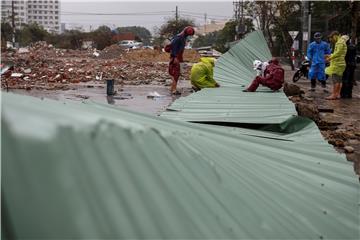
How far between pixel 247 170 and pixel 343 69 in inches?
371

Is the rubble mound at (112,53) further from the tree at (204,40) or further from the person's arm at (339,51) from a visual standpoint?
the tree at (204,40)

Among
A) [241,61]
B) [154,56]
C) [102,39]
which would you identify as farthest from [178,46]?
[102,39]

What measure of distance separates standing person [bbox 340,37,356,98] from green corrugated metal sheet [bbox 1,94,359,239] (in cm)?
965

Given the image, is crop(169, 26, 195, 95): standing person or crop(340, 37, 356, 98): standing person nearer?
crop(169, 26, 195, 95): standing person

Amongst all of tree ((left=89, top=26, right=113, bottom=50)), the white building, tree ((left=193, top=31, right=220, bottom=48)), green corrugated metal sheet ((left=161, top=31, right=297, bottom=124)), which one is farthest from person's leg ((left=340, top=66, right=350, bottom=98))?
the white building

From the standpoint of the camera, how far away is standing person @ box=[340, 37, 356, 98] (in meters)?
11.7

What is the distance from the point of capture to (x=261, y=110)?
18.2 feet

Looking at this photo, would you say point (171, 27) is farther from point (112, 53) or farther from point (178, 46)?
point (178, 46)

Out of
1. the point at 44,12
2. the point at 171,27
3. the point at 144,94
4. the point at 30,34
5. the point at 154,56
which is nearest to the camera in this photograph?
the point at 144,94

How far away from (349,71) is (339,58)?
912 mm

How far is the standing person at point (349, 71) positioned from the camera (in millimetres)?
11695

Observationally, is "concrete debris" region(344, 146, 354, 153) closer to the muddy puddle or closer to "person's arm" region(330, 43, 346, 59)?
the muddy puddle

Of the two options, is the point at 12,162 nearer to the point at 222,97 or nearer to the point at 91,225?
the point at 91,225

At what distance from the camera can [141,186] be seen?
1.70 metres
